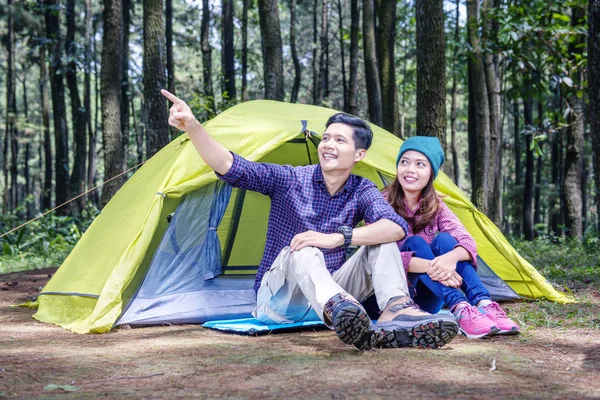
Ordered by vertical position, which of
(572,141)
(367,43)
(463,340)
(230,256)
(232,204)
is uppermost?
(367,43)

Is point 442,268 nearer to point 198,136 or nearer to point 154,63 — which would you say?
point 198,136

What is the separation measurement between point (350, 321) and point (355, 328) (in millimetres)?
55

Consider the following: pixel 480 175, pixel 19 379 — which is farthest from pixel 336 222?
pixel 480 175

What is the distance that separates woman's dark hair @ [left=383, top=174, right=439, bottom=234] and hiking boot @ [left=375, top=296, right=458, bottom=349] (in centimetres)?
83

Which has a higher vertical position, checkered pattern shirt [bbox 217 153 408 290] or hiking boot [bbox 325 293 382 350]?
checkered pattern shirt [bbox 217 153 408 290]

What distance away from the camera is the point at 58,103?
549 inches

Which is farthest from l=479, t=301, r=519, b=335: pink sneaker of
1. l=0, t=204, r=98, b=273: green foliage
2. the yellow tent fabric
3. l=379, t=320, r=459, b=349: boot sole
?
l=0, t=204, r=98, b=273: green foliage

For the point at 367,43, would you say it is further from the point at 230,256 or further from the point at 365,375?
the point at 365,375

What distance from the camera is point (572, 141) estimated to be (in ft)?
31.7

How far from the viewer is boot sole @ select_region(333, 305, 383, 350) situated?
2633mm

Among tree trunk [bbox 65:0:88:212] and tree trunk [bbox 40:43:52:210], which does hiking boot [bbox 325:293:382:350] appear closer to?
tree trunk [bbox 65:0:88:212]

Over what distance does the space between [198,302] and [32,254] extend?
6.03 metres

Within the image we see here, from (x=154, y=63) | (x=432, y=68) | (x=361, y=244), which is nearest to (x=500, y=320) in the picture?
(x=361, y=244)

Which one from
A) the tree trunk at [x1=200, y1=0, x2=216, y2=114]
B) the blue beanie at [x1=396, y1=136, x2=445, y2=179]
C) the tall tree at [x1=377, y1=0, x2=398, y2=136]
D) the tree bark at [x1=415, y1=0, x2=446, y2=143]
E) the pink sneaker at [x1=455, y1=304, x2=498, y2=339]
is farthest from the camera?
the tree trunk at [x1=200, y1=0, x2=216, y2=114]
